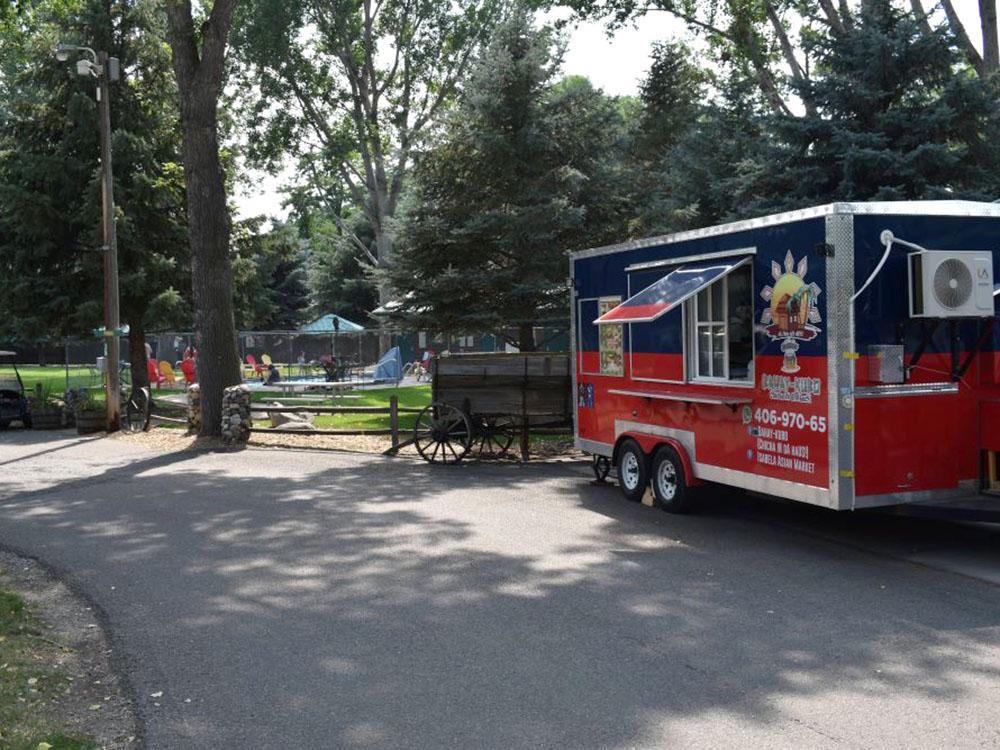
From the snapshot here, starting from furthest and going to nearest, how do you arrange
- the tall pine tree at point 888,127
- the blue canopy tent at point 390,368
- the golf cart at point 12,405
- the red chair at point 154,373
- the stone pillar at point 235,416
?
1. the red chair at point 154,373
2. the blue canopy tent at point 390,368
3. the golf cart at point 12,405
4. the stone pillar at point 235,416
5. the tall pine tree at point 888,127

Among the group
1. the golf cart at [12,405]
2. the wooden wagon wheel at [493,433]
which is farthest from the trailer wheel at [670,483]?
the golf cart at [12,405]

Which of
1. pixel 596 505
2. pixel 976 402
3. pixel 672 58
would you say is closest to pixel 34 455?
pixel 596 505

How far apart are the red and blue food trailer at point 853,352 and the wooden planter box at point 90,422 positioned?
1644 cm

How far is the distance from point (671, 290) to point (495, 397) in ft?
19.2

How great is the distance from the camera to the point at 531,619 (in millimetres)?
6848

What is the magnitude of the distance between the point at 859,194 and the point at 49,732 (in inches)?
565

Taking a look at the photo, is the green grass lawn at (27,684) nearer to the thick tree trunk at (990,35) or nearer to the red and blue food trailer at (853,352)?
the red and blue food trailer at (853,352)

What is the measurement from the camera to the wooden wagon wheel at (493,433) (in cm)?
1588

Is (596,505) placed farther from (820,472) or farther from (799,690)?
(799,690)

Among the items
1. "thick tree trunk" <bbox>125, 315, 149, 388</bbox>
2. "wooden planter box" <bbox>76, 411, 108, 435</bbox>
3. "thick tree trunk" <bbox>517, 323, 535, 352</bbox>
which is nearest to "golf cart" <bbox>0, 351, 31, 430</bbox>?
"wooden planter box" <bbox>76, 411, 108, 435</bbox>

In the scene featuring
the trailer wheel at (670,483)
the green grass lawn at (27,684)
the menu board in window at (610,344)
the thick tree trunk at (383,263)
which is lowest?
the green grass lawn at (27,684)

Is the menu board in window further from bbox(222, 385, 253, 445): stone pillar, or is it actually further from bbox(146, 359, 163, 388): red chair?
bbox(146, 359, 163, 388): red chair

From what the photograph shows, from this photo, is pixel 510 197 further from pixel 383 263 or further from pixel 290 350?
pixel 290 350

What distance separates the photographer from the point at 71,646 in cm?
650
